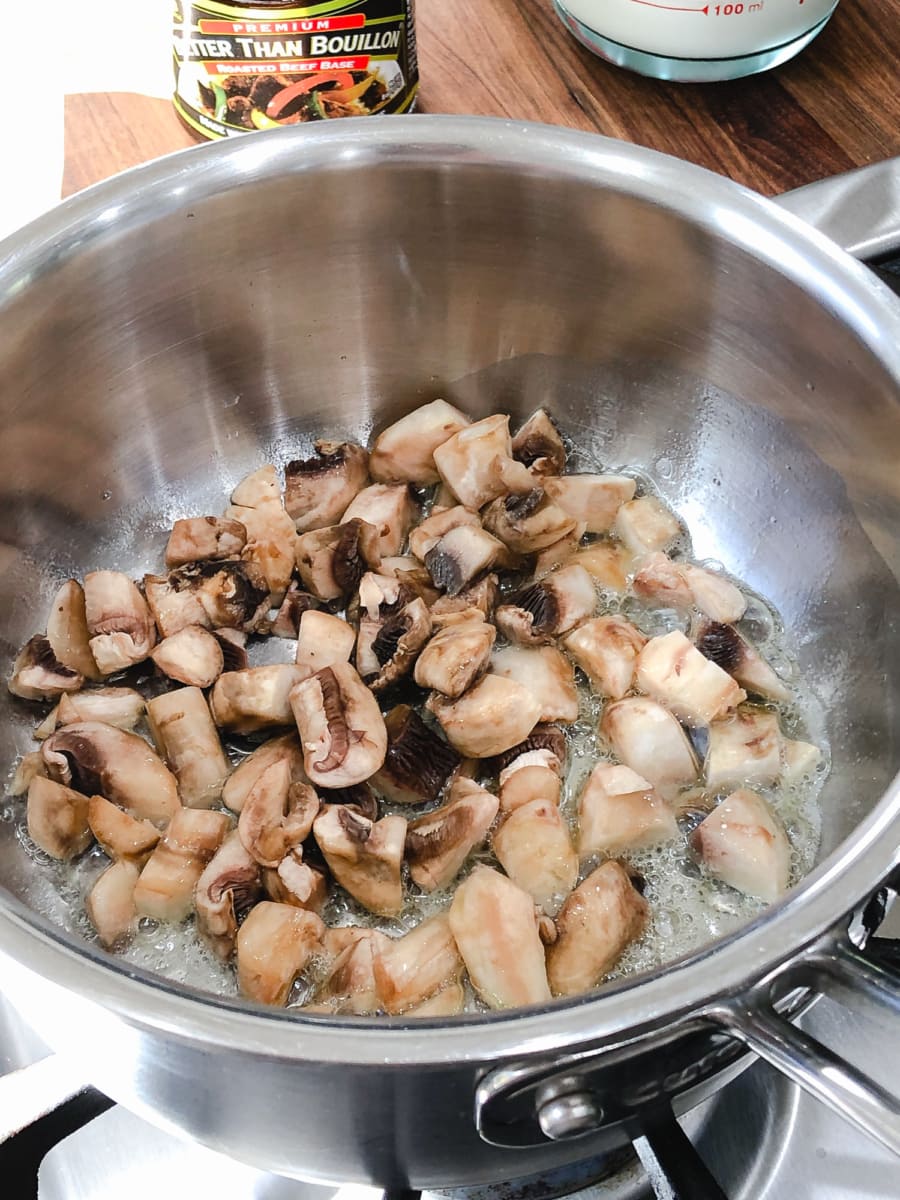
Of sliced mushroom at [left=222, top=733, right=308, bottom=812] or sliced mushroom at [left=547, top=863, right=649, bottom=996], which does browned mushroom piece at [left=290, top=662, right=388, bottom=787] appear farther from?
sliced mushroom at [left=547, top=863, right=649, bottom=996]

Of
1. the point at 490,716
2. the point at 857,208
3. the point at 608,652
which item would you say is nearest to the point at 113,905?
the point at 490,716

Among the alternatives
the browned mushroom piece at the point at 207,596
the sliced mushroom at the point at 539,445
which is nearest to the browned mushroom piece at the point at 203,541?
the browned mushroom piece at the point at 207,596

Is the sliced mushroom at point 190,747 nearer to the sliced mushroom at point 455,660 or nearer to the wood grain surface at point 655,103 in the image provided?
the sliced mushroom at point 455,660

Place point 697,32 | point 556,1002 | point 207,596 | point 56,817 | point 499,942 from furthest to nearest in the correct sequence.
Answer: point 697,32 → point 207,596 → point 56,817 → point 499,942 → point 556,1002

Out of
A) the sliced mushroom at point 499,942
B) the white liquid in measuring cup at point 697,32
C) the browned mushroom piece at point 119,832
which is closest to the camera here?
the sliced mushroom at point 499,942

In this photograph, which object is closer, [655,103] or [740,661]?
[740,661]

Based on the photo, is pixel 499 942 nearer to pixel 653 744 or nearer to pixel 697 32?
pixel 653 744
